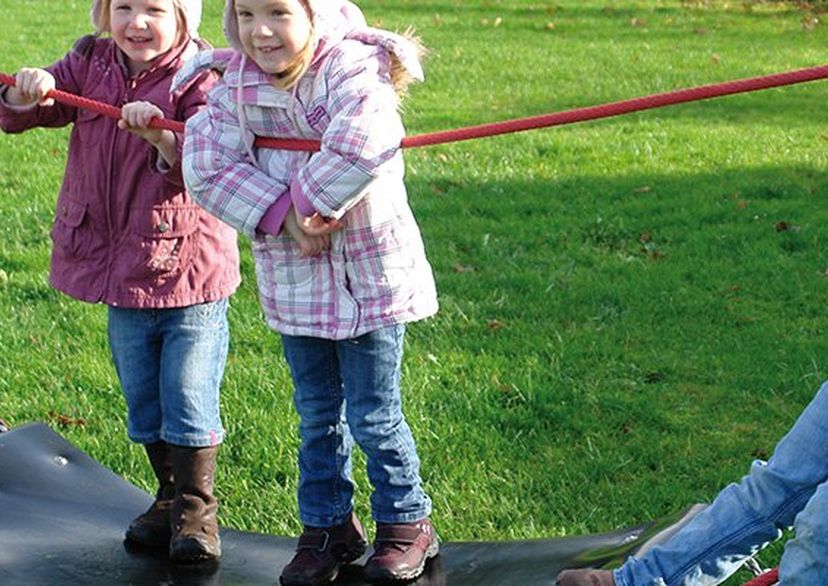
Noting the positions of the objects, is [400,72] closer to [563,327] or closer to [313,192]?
[313,192]

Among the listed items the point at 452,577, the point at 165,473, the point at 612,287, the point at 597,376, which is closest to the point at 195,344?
the point at 165,473

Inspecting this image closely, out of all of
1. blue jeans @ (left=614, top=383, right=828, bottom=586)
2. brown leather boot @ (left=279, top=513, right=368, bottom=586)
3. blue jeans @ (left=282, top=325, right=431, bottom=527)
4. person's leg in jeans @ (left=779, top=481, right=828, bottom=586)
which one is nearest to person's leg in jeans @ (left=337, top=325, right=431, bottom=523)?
blue jeans @ (left=282, top=325, right=431, bottom=527)

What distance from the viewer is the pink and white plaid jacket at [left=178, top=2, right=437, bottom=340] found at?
326 centimetres

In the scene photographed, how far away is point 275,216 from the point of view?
10.8 feet

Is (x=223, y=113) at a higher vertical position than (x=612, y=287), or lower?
higher

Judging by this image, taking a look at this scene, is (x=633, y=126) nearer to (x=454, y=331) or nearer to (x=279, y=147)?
(x=454, y=331)

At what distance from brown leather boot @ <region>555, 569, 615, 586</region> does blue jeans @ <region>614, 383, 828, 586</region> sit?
0.07 m

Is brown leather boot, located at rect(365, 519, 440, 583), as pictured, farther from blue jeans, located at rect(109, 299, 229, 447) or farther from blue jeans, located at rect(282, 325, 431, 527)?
blue jeans, located at rect(109, 299, 229, 447)

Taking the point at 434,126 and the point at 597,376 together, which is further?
the point at 434,126

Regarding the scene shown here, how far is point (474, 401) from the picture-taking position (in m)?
5.14

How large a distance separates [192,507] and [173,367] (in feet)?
1.26

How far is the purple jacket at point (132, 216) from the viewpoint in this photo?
3.65 meters

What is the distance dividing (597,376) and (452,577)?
1893 mm

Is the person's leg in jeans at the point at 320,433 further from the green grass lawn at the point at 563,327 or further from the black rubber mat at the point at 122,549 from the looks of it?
the green grass lawn at the point at 563,327
